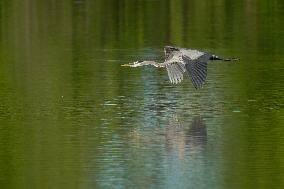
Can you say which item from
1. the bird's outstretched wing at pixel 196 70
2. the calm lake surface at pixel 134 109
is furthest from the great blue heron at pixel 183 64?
the calm lake surface at pixel 134 109

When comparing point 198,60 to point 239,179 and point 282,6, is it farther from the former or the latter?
point 282,6

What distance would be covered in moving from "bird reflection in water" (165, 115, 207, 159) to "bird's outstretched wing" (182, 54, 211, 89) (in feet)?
1.85

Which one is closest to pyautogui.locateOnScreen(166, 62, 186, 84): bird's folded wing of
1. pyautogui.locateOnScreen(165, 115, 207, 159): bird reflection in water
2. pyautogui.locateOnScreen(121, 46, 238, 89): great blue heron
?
pyautogui.locateOnScreen(121, 46, 238, 89): great blue heron

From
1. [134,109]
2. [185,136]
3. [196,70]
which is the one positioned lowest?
[185,136]

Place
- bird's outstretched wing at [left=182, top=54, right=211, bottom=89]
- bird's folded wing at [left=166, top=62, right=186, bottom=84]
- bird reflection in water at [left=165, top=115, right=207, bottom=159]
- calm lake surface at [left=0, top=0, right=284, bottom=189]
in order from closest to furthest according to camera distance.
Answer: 1. calm lake surface at [left=0, top=0, right=284, bottom=189]
2. bird reflection in water at [left=165, top=115, right=207, bottom=159]
3. bird's folded wing at [left=166, top=62, right=186, bottom=84]
4. bird's outstretched wing at [left=182, top=54, right=211, bottom=89]

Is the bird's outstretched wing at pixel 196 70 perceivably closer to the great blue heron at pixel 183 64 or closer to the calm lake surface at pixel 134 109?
the great blue heron at pixel 183 64

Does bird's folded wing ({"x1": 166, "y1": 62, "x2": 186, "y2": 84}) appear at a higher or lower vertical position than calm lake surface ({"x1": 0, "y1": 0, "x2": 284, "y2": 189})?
higher

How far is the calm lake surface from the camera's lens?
1425 centimetres

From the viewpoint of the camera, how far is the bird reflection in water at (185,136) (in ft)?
50.7

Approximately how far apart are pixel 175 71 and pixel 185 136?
87 cm

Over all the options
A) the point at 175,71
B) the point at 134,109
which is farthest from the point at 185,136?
the point at 134,109

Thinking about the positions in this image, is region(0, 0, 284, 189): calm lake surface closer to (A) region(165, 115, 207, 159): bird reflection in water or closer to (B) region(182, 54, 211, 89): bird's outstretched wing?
(A) region(165, 115, 207, 159): bird reflection in water

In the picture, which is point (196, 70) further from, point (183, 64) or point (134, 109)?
point (134, 109)

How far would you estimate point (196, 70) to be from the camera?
16.6 meters
